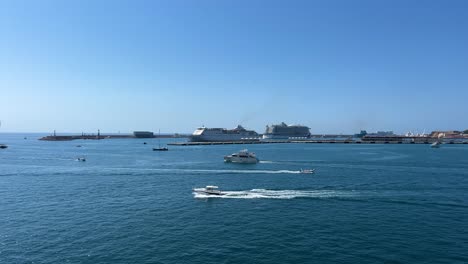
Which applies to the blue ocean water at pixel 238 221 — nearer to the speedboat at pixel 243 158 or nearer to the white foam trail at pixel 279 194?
the white foam trail at pixel 279 194

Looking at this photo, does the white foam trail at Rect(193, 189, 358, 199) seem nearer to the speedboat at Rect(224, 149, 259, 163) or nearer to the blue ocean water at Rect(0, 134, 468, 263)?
the blue ocean water at Rect(0, 134, 468, 263)

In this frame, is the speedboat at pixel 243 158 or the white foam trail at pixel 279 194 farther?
the speedboat at pixel 243 158

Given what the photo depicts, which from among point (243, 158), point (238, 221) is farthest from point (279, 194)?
point (243, 158)

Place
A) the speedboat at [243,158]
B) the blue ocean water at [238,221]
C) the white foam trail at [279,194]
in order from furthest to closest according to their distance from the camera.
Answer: the speedboat at [243,158] < the white foam trail at [279,194] < the blue ocean water at [238,221]

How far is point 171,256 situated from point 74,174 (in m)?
42.2

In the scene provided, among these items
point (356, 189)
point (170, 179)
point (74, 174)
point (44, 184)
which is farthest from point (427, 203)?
point (74, 174)

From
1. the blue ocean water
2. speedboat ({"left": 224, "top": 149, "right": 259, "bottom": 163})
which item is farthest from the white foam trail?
speedboat ({"left": 224, "top": 149, "right": 259, "bottom": 163})

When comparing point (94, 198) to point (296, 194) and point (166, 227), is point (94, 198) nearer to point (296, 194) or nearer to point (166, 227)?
point (166, 227)

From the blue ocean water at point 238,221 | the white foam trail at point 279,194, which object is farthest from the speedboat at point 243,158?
the white foam trail at point 279,194

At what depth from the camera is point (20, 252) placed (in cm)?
2133

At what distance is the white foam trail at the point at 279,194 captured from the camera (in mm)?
37562

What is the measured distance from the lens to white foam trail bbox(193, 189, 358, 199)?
123ft

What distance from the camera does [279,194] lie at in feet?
127

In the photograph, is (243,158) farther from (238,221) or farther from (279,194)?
(238,221)
